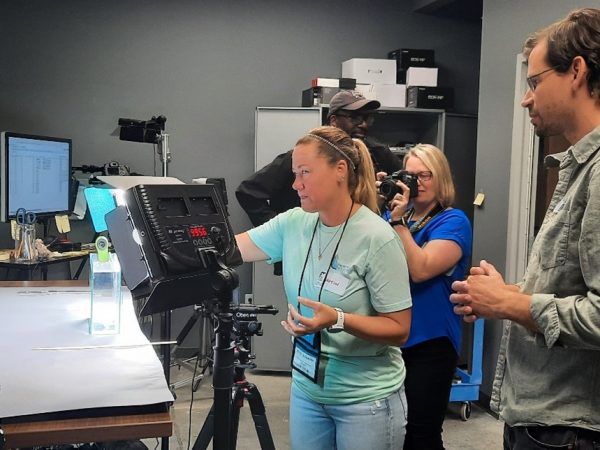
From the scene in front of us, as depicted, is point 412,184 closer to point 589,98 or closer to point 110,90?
point 589,98

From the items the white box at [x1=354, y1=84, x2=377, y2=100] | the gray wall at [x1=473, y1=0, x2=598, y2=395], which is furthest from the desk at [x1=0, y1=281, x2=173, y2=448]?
the white box at [x1=354, y1=84, x2=377, y2=100]

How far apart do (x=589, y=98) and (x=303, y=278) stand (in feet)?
2.77

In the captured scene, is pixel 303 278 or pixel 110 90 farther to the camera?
pixel 110 90

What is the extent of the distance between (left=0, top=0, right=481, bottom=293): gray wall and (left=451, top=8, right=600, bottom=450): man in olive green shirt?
12.1ft

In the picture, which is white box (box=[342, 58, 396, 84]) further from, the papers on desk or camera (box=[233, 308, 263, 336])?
camera (box=[233, 308, 263, 336])

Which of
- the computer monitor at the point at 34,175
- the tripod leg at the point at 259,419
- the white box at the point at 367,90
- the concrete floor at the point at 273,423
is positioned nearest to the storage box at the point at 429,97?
the white box at the point at 367,90

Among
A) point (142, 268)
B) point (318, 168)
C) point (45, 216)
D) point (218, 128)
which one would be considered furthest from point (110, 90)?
point (142, 268)

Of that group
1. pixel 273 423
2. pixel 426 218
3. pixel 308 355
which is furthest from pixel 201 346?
pixel 308 355

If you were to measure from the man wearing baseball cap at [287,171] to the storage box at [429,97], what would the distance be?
1541mm

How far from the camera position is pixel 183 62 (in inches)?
184

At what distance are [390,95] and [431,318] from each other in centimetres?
272

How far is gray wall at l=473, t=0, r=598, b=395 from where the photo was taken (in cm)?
354

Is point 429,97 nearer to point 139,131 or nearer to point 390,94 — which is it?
point 390,94

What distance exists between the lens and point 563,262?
1.16 m
